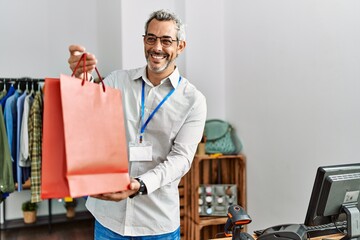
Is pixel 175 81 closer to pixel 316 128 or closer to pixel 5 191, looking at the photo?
pixel 316 128

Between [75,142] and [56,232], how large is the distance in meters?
3.27

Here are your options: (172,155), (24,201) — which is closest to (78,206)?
(24,201)

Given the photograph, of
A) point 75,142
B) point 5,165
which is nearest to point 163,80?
point 75,142

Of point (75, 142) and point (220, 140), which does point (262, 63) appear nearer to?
point (220, 140)

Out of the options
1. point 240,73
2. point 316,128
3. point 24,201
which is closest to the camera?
point 316,128

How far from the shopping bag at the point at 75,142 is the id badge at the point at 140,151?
45cm

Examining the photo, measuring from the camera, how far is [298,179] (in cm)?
225

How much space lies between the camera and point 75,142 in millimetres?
891

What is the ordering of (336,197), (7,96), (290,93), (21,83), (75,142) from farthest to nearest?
1. (21,83)
2. (7,96)
3. (290,93)
4. (336,197)
5. (75,142)

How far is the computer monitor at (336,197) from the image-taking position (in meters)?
1.30

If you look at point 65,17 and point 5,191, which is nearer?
point 5,191

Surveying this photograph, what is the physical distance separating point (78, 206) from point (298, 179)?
110 inches

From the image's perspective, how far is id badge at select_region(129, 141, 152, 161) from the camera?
1.42 metres

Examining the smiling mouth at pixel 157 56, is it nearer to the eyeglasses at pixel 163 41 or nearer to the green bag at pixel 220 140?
the eyeglasses at pixel 163 41
